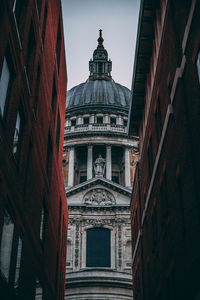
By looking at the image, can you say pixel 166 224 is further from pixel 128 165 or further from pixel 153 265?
pixel 128 165

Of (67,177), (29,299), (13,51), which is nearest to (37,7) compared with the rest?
(13,51)

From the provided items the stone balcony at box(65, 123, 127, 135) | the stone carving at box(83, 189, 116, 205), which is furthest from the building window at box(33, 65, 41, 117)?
the stone balcony at box(65, 123, 127, 135)

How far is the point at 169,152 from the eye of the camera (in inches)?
663

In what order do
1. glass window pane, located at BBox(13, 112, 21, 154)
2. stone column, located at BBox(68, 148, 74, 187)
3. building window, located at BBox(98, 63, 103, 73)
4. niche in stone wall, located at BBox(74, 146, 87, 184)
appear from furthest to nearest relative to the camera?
building window, located at BBox(98, 63, 103, 73), niche in stone wall, located at BBox(74, 146, 87, 184), stone column, located at BBox(68, 148, 74, 187), glass window pane, located at BBox(13, 112, 21, 154)

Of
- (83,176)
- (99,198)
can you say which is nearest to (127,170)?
(83,176)

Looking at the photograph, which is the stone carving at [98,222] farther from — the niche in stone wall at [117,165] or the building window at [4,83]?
the building window at [4,83]

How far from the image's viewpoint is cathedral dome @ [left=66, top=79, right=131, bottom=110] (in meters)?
82.7

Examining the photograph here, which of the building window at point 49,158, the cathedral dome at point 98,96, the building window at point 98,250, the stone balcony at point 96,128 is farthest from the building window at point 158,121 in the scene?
the cathedral dome at point 98,96

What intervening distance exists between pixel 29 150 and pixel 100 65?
3240 inches

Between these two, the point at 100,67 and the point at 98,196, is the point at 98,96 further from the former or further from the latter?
the point at 98,196

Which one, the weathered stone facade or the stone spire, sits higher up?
the stone spire

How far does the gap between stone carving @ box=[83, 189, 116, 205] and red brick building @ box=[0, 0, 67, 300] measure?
2547 centimetres

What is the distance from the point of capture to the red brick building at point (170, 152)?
43.6ft

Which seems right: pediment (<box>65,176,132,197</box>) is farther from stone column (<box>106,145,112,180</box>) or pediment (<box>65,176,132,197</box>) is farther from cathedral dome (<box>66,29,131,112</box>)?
cathedral dome (<box>66,29,131,112</box>)
